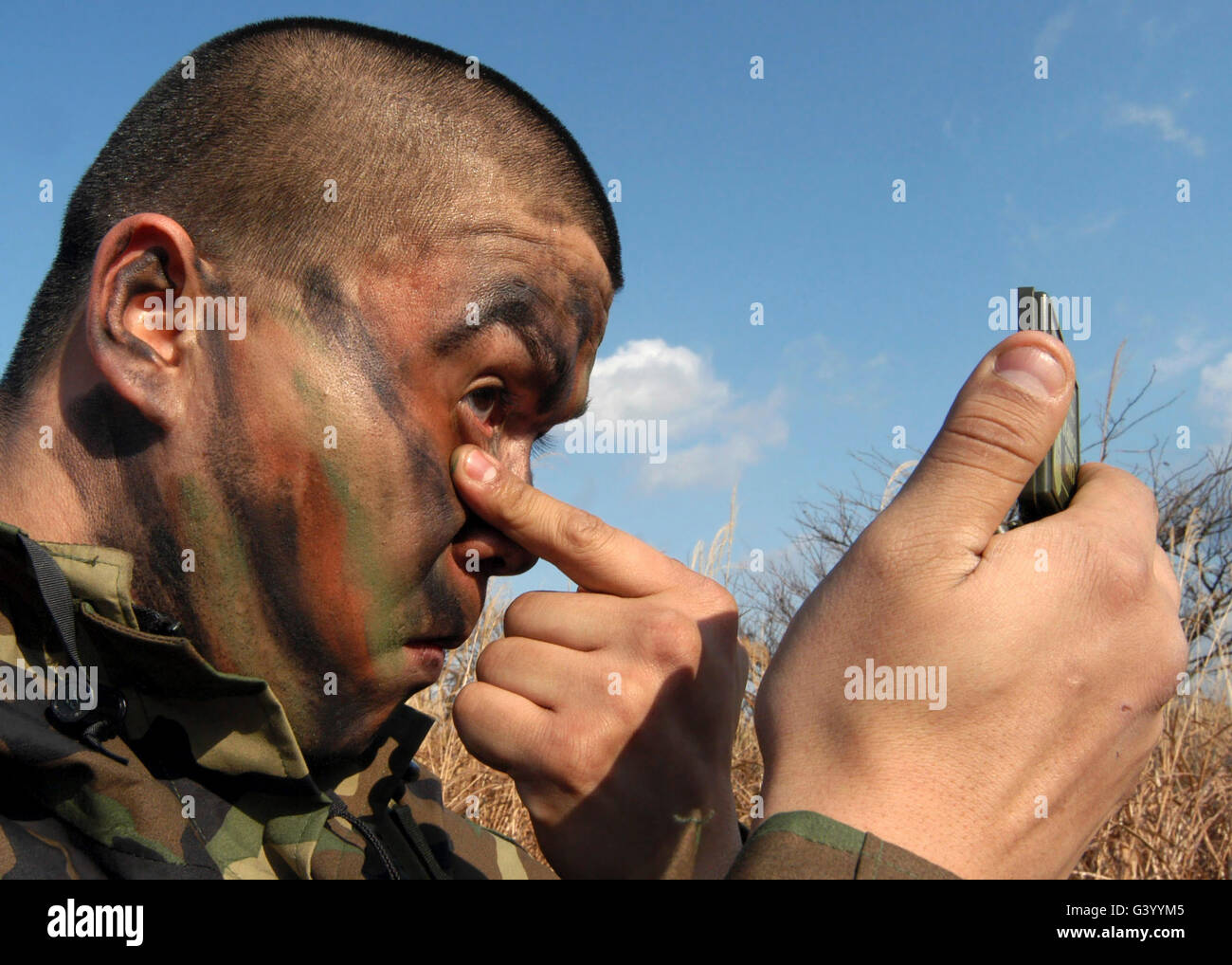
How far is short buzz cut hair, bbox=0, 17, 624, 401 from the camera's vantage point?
2232mm

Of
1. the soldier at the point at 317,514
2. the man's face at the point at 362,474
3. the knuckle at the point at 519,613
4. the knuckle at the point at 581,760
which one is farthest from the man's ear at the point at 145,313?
the knuckle at the point at 581,760

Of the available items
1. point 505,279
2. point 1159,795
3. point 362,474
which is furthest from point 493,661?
point 1159,795

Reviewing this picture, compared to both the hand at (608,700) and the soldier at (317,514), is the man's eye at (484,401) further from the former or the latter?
the hand at (608,700)

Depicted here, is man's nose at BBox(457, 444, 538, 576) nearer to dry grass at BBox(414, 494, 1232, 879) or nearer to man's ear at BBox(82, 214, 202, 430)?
man's ear at BBox(82, 214, 202, 430)

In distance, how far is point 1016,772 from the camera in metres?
1.36

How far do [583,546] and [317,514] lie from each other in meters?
0.63

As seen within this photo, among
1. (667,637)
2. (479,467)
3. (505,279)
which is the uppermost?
(505,279)

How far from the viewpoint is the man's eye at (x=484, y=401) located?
2277 mm

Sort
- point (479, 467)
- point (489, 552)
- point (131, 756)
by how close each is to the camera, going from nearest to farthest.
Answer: point (131, 756) → point (479, 467) → point (489, 552)

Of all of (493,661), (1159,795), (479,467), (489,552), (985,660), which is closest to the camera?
(985,660)

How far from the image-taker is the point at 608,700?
1952 mm

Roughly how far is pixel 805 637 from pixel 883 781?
249mm

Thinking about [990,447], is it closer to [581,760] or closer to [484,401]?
[581,760]

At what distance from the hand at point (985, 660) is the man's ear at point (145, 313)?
1501 millimetres
